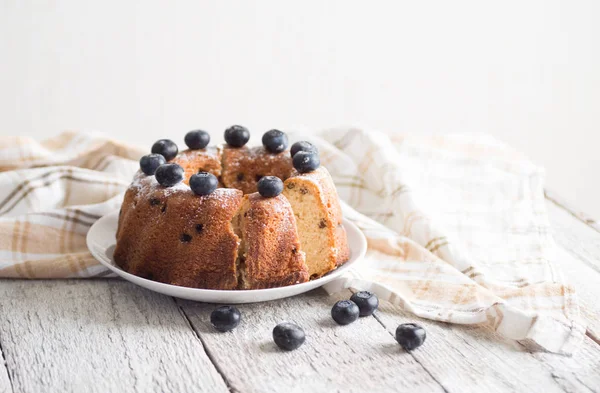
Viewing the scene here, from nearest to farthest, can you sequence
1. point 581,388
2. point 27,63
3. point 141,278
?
point 581,388 < point 141,278 < point 27,63

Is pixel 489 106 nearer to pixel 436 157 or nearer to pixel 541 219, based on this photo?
pixel 436 157

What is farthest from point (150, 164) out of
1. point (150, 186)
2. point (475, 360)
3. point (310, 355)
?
point (475, 360)

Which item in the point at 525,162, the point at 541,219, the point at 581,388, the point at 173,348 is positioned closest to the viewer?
the point at 581,388

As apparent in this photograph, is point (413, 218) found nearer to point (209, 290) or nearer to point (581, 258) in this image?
point (581, 258)

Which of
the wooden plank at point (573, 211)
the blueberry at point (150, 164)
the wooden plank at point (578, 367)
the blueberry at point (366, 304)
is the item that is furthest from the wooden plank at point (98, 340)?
the wooden plank at point (573, 211)

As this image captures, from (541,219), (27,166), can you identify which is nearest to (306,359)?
(541,219)

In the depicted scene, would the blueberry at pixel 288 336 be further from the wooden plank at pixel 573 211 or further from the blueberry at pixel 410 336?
the wooden plank at pixel 573 211
